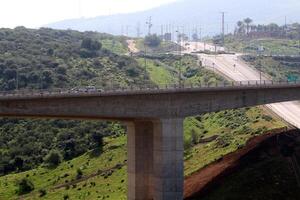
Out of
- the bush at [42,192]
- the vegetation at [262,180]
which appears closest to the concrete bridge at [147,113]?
the vegetation at [262,180]

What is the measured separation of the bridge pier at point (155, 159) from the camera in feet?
254

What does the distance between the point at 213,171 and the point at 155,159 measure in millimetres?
13261

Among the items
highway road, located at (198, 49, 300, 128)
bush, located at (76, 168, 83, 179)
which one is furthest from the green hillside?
highway road, located at (198, 49, 300, 128)

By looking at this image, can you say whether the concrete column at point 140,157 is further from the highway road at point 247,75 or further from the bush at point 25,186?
the highway road at point 247,75

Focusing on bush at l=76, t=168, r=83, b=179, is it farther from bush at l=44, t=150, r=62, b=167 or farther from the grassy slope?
bush at l=44, t=150, r=62, b=167

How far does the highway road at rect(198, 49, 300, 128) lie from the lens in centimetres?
12660

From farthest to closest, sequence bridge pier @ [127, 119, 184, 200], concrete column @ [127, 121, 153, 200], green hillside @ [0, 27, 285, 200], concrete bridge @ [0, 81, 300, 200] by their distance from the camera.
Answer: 1. green hillside @ [0, 27, 285, 200]
2. concrete column @ [127, 121, 153, 200]
3. bridge pier @ [127, 119, 184, 200]
4. concrete bridge @ [0, 81, 300, 200]

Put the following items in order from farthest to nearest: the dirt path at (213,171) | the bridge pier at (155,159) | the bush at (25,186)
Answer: the bush at (25,186)
the dirt path at (213,171)
the bridge pier at (155,159)

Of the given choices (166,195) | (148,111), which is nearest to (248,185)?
(166,195)

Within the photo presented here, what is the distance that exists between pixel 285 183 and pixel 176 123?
48.3ft

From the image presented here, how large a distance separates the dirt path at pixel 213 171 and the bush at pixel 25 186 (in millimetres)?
26812

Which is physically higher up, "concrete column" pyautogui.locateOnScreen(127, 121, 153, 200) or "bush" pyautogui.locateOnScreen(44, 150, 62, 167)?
"concrete column" pyautogui.locateOnScreen(127, 121, 153, 200)

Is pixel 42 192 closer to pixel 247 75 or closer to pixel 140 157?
pixel 140 157

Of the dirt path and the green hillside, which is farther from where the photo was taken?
the green hillside
